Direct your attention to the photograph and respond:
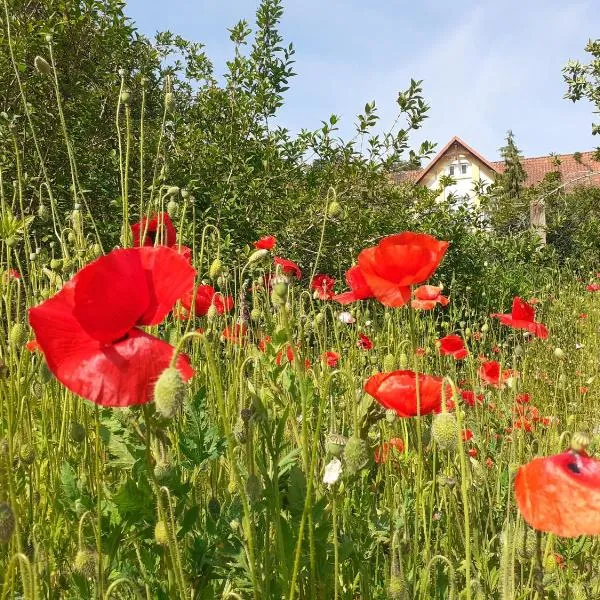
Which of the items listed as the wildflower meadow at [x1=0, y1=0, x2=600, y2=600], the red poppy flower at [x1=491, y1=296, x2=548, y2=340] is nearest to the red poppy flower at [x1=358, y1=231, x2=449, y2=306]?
the wildflower meadow at [x1=0, y1=0, x2=600, y2=600]

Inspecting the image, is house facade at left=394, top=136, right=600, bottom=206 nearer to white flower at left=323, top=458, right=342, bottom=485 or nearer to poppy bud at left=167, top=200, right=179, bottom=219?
poppy bud at left=167, top=200, right=179, bottom=219

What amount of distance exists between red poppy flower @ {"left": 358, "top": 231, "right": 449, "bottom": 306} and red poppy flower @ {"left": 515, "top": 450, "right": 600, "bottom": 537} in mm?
559

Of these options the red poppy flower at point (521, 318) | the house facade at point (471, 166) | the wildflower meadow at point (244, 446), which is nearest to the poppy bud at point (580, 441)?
the wildflower meadow at point (244, 446)

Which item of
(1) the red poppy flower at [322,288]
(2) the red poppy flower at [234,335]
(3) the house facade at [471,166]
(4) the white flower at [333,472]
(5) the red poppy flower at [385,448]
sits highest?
(3) the house facade at [471,166]

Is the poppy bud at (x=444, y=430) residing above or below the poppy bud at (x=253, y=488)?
above

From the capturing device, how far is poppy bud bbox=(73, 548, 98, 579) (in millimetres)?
1062

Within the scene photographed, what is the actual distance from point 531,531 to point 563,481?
594 mm

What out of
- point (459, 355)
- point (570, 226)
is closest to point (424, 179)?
point (570, 226)

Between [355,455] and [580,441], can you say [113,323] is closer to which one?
[355,455]

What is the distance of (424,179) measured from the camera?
1401 inches

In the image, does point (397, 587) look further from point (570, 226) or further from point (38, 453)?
point (570, 226)

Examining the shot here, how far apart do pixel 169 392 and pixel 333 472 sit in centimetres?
48

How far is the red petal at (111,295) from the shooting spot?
0.86 m

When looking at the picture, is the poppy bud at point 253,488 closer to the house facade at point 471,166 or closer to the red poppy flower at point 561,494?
the red poppy flower at point 561,494
